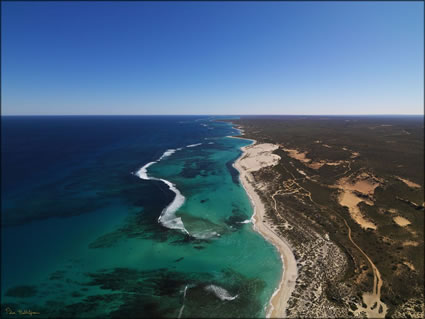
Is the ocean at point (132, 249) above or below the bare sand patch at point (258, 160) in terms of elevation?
below

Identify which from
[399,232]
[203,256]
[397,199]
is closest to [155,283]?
[203,256]

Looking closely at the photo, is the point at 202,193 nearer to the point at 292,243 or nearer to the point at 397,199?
the point at 292,243

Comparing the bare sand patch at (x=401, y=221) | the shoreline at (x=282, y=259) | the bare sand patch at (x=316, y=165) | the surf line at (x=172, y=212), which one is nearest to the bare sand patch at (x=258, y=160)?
the bare sand patch at (x=316, y=165)

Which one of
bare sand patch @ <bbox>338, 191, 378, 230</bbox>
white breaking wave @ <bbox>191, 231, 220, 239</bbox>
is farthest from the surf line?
bare sand patch @ <bbox>338, 191, 378, 230</bbox>

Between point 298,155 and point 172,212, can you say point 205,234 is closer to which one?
point 172,212

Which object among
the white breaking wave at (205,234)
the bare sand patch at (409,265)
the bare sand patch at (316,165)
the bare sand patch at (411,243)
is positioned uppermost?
the bare sand patch at (316,165)

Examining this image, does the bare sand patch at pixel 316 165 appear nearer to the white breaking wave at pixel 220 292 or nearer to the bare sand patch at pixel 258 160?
the bare sand patch at pixel 258 160

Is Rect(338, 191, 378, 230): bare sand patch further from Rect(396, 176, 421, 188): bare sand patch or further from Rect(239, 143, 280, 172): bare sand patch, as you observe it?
Rect(239, 143, 280, 172): bare sand patch
